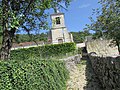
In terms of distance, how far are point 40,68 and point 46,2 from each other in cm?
484

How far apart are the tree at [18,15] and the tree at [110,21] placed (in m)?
5.50

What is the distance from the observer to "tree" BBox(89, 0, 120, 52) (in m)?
16.1

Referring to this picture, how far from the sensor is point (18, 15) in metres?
10.4

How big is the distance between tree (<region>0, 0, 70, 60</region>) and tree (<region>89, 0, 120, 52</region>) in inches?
216

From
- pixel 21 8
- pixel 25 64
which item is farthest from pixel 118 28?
pixel 25 64

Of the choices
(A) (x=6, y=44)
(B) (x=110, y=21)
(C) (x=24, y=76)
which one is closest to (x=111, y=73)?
(C) (x=24, y=76)

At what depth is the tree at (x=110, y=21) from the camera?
52.8ft

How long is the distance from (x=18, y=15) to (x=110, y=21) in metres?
11.7

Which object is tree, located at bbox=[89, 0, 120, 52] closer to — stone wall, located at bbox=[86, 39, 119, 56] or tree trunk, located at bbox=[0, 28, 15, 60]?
stone wall, located at bbox=[86, 39, 119, 56]

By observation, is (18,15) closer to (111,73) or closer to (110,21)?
(111,73)

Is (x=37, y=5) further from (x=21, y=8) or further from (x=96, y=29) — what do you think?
(x=96, y=29)

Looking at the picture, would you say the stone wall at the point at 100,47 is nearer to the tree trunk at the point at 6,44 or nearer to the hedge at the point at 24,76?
the tree trunk at the point at 6,44

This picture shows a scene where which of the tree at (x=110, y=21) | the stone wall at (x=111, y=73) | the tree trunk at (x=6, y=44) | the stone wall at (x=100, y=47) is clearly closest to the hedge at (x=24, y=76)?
the stone wall at (x=111, y=73)

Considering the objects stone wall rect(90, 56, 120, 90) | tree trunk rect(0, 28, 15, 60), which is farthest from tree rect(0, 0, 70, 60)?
stone wall rect(90, 56, 120, 90)
